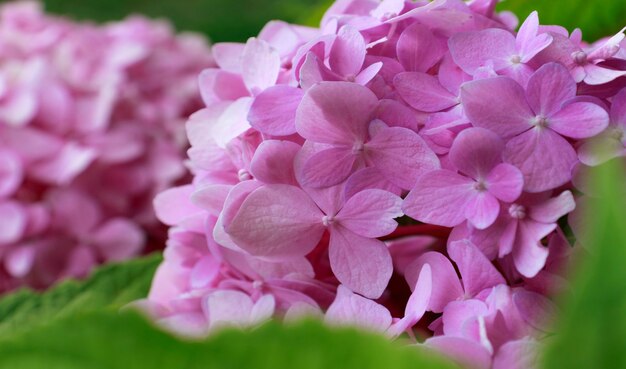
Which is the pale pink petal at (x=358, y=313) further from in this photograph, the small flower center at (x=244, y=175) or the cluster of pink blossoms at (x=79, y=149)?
the cluster of pink blossoms at (x=79, y=149)

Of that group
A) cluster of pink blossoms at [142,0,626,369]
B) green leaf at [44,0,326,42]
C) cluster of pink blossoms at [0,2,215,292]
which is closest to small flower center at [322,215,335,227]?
cluster of pink blossoms at [142,0,626,369]

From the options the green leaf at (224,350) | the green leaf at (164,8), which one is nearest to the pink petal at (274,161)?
the green leaf at (224,350)

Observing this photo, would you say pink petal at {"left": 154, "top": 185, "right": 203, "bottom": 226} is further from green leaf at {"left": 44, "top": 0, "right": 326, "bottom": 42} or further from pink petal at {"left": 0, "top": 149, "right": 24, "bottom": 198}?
green leaf at {"left": 44, "top": 0, "right": 326, "bottom": 42}

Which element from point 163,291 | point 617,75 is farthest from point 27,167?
point 617,75

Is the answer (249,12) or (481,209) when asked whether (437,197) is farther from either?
(249,12)

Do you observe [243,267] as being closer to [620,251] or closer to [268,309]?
[268,309]
